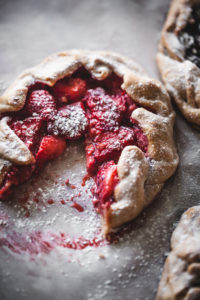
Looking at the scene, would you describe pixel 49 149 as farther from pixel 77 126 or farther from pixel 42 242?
pixel 42 242

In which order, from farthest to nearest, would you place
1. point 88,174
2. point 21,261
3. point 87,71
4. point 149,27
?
point 149,27 < point 87,71 < point 88,174 < point 21,261

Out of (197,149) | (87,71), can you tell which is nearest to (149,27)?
(87,71)

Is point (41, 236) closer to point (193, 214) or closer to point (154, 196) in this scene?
point (154, 196)

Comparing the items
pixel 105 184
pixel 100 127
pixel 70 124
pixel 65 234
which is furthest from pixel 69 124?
pixel 65 234

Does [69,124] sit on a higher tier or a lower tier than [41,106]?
lower

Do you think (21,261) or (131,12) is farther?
(131,12)

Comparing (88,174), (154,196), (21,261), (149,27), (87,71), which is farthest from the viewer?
(149,27)

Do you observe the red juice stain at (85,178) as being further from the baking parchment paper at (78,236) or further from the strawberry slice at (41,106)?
the strawberry slice at (41,106)
